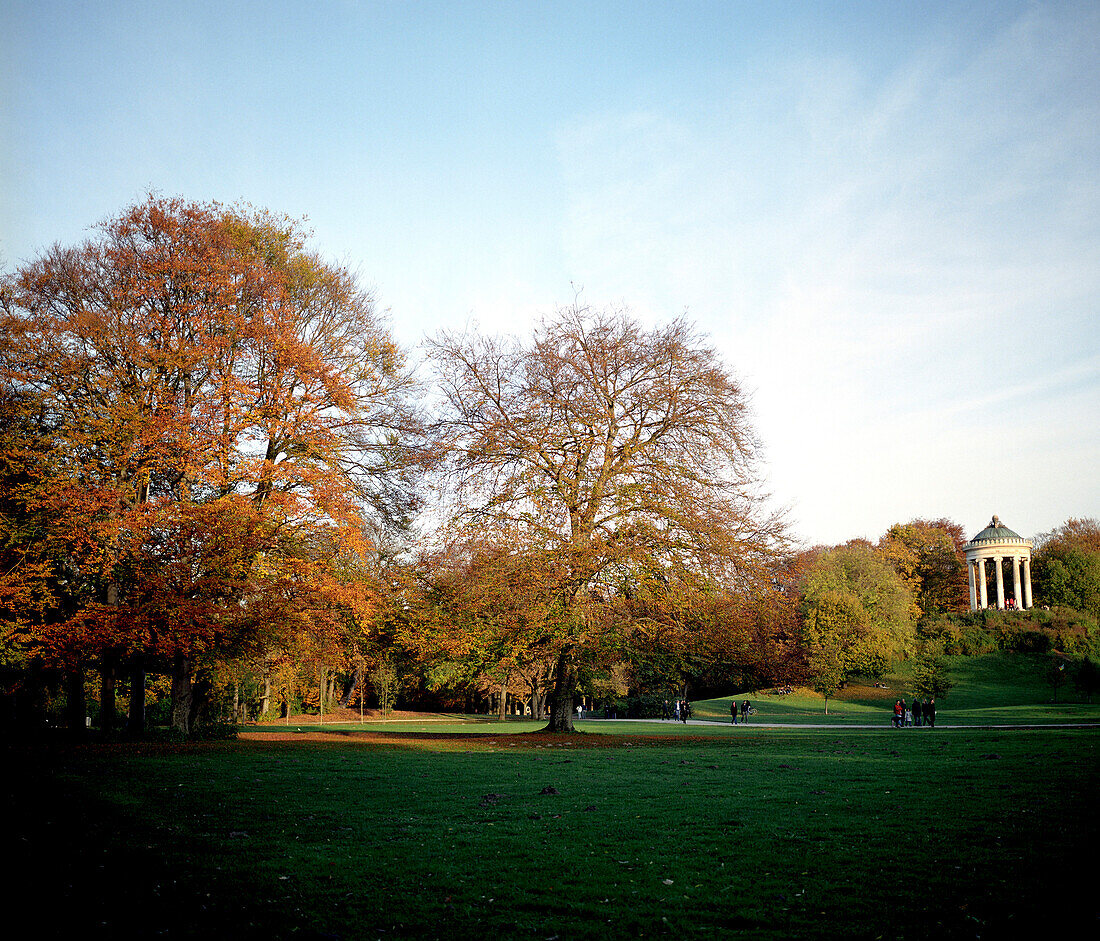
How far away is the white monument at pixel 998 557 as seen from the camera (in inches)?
3356

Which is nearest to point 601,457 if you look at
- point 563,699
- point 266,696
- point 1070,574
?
point 563,699

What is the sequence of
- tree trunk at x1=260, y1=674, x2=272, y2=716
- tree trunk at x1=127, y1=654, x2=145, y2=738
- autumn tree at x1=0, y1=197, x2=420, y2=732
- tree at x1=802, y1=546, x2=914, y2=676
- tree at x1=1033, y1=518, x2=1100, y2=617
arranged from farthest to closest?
tree at x1=1033, y1=518, x2=1100, y2=617 → tree at x1=802, y1=546, x2=914, y2=676 → tree trunk at x1=260, y1=674, x2=272, y2=716 → tree trunk at x1=127, y1=654, x2=145, y2=738 → autumn tree at x1=0, y1=197, x2=420, y2=732

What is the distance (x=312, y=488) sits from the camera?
2700cm

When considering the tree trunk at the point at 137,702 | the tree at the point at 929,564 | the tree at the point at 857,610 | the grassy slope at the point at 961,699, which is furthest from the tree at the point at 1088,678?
the tree trunk at the point at 137,702

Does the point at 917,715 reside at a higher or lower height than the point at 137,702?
lower

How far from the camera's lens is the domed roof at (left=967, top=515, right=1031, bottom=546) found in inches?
3381

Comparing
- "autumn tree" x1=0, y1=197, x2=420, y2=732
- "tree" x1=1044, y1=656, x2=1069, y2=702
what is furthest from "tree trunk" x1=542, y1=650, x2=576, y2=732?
"tree" x1=1044, y1=656, x2=1069, y2=702

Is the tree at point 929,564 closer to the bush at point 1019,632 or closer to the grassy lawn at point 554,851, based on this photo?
the bush at point 1019,632

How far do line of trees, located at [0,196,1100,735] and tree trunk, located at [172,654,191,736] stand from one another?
0.13 metres

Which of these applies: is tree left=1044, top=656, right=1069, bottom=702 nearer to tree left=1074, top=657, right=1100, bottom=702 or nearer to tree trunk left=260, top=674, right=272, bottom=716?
tree left=1074, top=657, right=1100, bottom=702

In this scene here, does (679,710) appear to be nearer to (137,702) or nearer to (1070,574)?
(137,702)

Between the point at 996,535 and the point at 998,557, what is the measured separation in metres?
2.85

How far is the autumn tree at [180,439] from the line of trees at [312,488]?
0.10 metres

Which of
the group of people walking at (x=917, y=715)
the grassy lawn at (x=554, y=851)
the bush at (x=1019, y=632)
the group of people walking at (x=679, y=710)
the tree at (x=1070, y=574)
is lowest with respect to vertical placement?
the group of people walking at (x=679, y=710)
